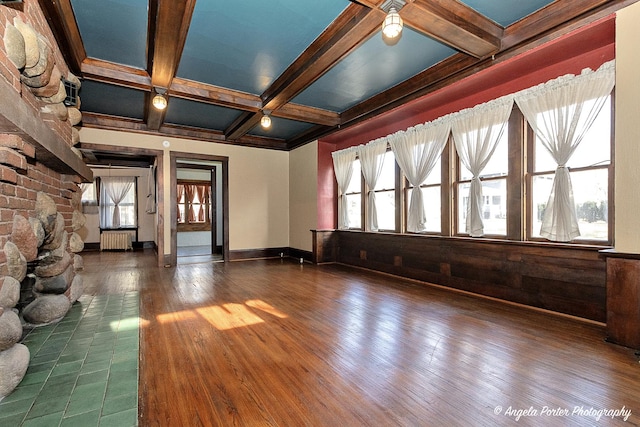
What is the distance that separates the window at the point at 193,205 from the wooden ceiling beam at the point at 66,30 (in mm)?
6514

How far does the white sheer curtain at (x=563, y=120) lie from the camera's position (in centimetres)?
271

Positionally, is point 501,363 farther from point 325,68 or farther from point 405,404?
point 325,68

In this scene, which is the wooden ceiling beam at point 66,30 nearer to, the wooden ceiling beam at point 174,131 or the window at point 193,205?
the wooden ceiling beam at point 174,131

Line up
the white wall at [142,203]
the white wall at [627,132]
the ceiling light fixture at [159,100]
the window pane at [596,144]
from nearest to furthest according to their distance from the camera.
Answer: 1. the white wall at [627,132]
2. the window pane at [596,144]
3. the ceiling light fixture at [159,100]
4. the white wall at [142,203]

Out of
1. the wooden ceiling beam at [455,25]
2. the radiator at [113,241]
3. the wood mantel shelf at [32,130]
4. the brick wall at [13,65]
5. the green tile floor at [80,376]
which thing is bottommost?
the green tile floor at [80,376]

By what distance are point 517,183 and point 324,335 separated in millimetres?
2828

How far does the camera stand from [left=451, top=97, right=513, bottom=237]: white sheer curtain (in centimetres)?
348

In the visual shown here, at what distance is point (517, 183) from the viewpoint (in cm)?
339

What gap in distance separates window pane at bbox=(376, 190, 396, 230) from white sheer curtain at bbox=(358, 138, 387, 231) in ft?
0.25

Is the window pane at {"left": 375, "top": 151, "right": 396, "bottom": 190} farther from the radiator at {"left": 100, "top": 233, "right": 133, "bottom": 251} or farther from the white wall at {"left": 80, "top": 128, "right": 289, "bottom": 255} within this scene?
the radiator at {"left": 100, "top": 233, "right": 133, "bottom": 251}

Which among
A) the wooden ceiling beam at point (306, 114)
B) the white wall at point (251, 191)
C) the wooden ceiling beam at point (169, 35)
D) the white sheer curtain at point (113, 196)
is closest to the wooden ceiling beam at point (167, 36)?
the wooden ceiling beam at point (169, 35)

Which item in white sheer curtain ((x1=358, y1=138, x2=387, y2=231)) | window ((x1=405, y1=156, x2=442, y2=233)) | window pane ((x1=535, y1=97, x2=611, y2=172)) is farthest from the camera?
white sheer curtain ((x1=358, y1=138, x2=387, y2=231))

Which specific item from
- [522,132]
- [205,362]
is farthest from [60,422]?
[522,132]

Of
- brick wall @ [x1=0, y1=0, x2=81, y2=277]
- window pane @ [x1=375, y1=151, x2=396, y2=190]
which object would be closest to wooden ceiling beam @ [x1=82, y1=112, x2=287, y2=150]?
brick wall @ [x1=0, y1=0, x2=81, y2=277]
